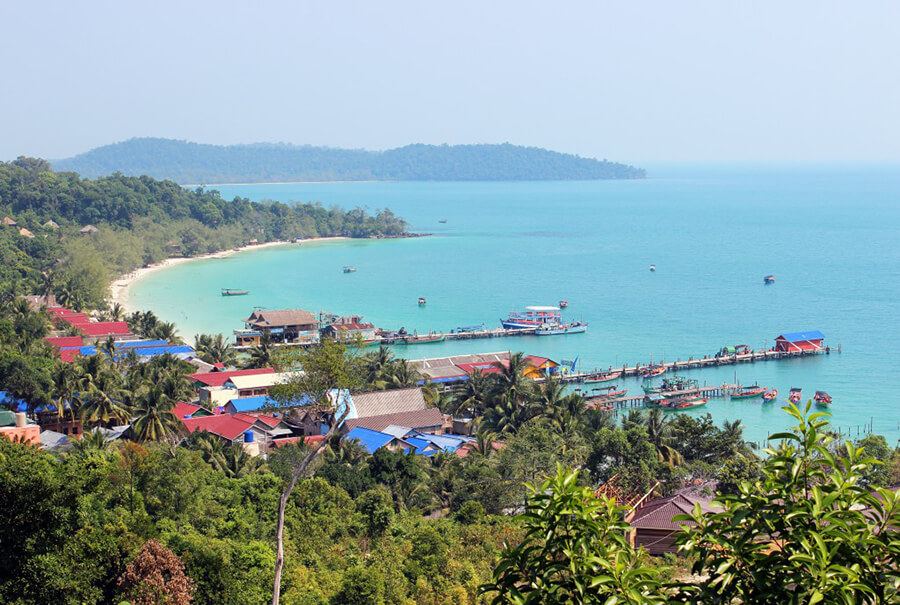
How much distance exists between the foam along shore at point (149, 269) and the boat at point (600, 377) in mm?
30234

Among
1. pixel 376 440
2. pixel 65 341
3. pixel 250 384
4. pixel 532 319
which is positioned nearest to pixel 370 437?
pixel 376 440

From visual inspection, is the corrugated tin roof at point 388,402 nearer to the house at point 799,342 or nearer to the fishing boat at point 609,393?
the fishing boat at point 609,393

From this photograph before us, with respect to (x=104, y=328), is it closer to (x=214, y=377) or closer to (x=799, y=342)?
(x=214, y=377)

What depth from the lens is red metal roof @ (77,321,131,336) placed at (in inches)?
1735

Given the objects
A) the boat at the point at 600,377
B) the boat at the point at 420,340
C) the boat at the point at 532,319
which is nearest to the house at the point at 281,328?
the boat at the point at 420,340

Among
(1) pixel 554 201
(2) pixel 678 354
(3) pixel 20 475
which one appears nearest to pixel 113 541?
(3) pixel 20 475

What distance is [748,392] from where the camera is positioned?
1652 inches

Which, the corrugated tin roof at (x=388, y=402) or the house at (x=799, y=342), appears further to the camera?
the house at (x=799, y=342)

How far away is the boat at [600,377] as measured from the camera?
43969 millimetres

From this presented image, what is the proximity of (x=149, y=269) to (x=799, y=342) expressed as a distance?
52.7 meters

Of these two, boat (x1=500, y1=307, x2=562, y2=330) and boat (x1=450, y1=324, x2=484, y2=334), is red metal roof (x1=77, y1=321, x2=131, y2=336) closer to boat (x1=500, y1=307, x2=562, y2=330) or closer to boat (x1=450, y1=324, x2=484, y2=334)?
boat (x1=450, y1=324, x2=484, y2=334)

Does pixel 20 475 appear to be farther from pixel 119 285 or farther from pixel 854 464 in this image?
pixel 119 285

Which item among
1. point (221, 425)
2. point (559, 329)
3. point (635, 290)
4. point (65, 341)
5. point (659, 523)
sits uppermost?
point (659, 523)

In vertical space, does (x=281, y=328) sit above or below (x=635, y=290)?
above
